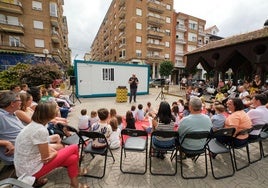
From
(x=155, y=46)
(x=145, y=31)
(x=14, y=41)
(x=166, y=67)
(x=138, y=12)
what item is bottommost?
(x=166, y=67)

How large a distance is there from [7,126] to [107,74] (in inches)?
388

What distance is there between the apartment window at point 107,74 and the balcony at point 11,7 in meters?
20.9

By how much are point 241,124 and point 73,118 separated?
604 centimetres

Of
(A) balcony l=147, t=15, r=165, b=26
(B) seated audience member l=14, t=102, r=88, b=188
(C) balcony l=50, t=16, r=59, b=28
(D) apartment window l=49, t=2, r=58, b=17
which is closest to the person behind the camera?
(B) seated audience member l=14, t=102, r=88, b=188

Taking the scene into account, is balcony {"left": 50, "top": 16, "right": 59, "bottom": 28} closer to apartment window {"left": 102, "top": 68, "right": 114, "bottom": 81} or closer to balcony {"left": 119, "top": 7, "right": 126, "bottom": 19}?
balcony {"left": 119, "top": 7, "right": 126, "bottom": 19}

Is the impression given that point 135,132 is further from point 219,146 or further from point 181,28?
point 181,28

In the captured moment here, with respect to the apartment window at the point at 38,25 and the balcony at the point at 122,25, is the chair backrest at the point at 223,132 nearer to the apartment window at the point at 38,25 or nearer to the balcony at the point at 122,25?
the apartment window at the point at 38,25

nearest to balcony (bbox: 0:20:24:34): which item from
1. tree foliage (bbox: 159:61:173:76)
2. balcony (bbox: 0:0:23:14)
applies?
balcony (bbox: 0:0:23:14)

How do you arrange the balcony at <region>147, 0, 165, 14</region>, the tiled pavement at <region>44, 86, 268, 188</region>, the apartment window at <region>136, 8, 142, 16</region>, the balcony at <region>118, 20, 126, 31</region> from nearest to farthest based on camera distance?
the tiled pavement at <region>44, 86, 268, 188</region>, the apartment window at <region>136, 8, 142, 16</region>, the balcony at <region>147, 0, 165, 14</region>, the balcony at <region>118, 20, 126, 31</region>

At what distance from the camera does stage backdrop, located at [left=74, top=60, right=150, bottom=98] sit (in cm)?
1086

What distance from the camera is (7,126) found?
7.27ft

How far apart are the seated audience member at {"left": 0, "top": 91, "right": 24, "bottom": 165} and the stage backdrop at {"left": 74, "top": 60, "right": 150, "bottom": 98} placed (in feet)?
28.9

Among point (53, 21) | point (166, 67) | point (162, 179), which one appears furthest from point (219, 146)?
point (53, 21)

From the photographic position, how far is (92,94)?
37.7 feet
